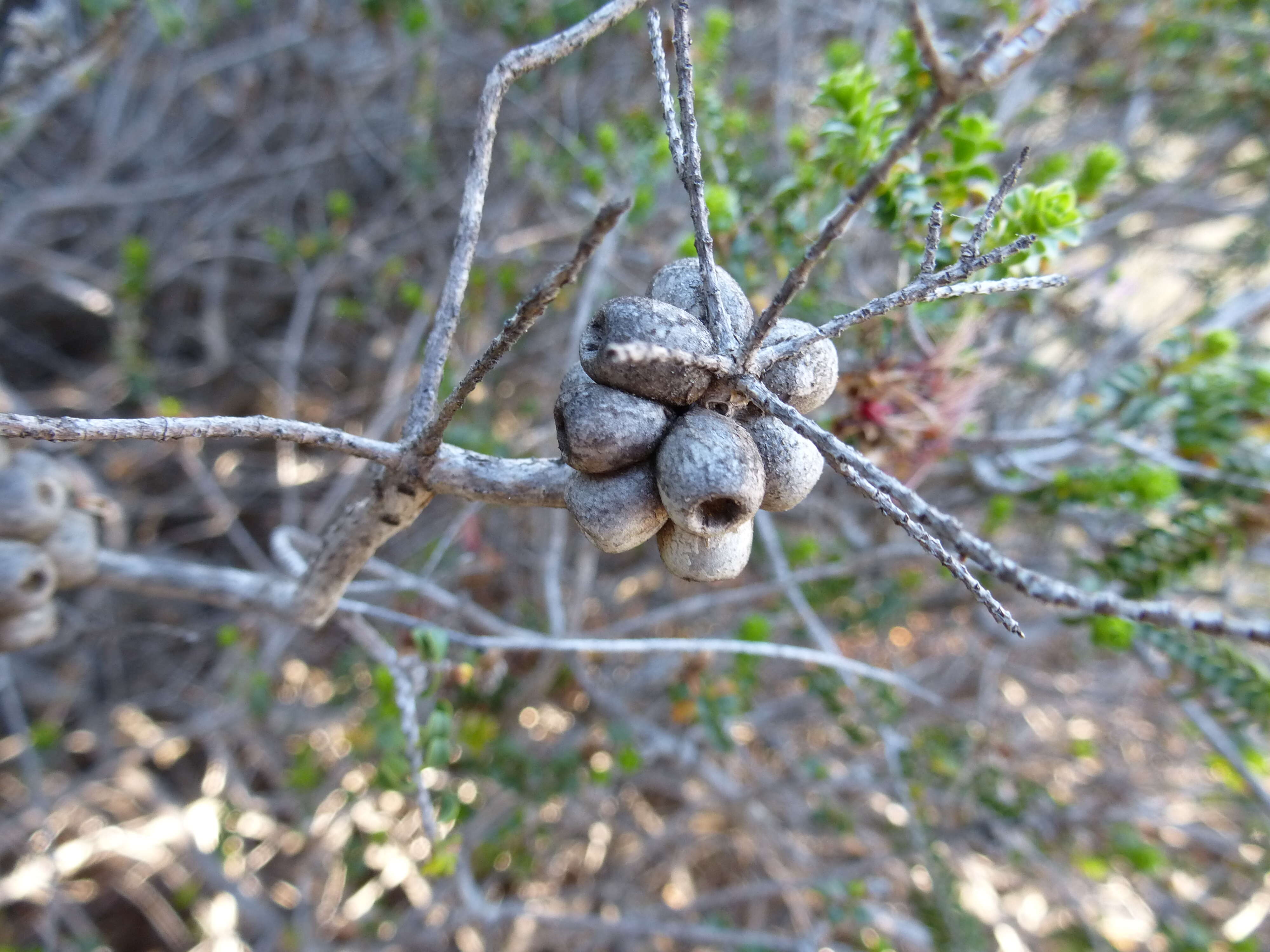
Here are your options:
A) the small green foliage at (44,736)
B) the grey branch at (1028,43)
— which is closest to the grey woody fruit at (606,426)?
the grey branch at (1028,43)

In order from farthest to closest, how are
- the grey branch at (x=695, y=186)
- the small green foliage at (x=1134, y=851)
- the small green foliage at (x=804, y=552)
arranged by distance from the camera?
the small green foliage at (x=804, y=552)
the small green foliage at (x=1134, y=851)
the grey branch at (x=695, y=186)

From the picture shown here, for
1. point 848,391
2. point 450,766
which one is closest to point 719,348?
point 848,391

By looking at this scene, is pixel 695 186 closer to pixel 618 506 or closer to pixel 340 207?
pixel 618 506

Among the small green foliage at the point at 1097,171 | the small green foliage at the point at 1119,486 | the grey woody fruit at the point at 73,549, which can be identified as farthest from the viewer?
the small green foliage at the point at 1097,171

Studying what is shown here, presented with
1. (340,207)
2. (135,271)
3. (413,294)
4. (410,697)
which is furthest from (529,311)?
(135,271)

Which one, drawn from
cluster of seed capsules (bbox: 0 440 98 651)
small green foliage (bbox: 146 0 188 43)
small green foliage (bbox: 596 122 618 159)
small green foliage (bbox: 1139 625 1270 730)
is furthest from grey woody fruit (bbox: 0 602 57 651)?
small green foliage (bbox: 1139 625 1270 730)

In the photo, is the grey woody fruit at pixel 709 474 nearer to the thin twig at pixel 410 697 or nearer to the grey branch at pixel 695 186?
the grey branch at pixel 695 186
